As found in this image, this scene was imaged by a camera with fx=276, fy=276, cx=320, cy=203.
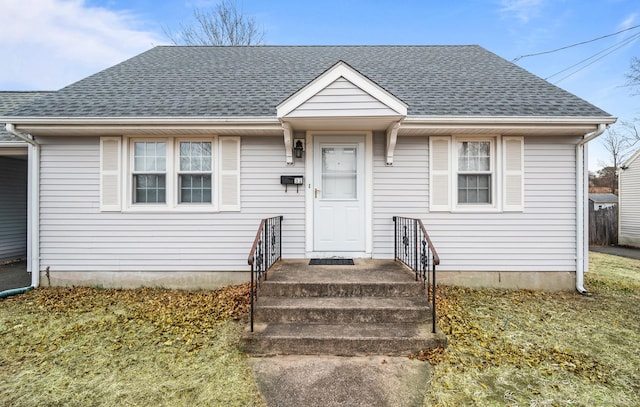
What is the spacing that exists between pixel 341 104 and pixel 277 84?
2249 millimetres

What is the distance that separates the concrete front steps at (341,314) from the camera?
119 inches

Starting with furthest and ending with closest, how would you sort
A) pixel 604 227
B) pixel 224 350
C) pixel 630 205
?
pixel 604 227
pixel 630 205
pixel 224 350

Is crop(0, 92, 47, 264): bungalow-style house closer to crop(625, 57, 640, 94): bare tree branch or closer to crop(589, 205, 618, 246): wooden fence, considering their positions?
crop(589, 205, 618, 246): wooden fence

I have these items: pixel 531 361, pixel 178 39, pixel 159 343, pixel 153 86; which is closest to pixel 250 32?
pixel 178 39

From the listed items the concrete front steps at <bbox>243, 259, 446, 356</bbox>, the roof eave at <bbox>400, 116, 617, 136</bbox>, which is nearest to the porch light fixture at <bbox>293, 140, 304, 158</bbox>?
the roof eave at <bbox>400, 116, 617, 136</bbox>

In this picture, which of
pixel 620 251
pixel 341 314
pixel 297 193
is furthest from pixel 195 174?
pixel 620 251

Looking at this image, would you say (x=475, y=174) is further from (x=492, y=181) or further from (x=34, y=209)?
(x=34, y=209)

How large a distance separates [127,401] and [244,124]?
3.91 m

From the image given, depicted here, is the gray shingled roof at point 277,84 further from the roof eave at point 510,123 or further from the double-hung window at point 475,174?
the double-hung window at point 475,174

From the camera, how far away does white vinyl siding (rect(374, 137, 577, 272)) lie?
5020 mm

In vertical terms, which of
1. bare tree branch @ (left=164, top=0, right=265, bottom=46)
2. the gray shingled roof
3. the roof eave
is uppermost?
bare tree branch @ (left=164, top=0, right=265, bottom=46)

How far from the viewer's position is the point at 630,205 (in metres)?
11.5

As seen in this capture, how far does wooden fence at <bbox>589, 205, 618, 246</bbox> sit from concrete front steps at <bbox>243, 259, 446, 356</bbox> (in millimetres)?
13063

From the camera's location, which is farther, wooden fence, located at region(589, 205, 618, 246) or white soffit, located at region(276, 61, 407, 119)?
wooden fence, located at region(589, 205, 618, 246)
